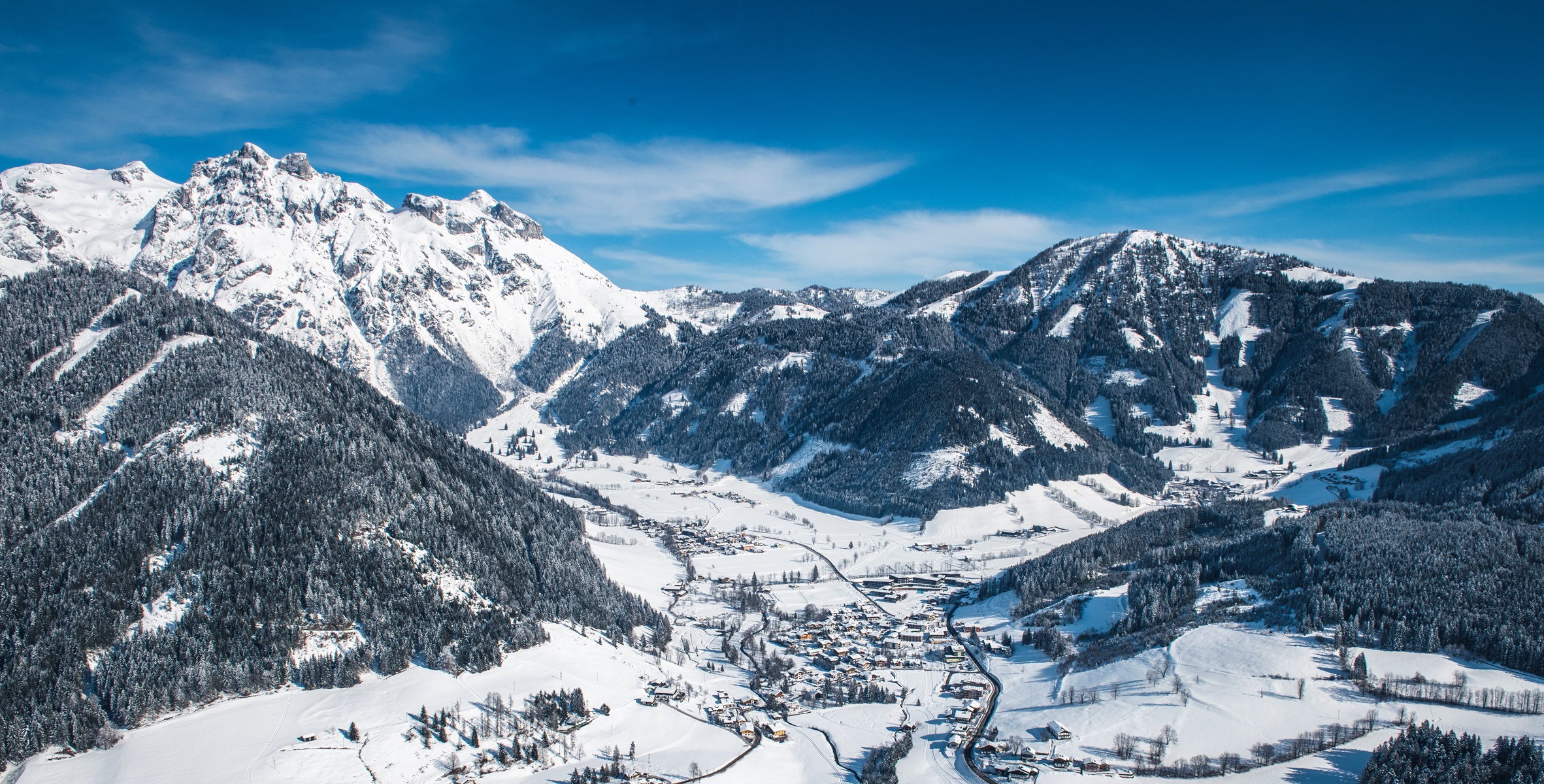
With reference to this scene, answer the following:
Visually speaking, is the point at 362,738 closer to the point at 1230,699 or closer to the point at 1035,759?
the point at 1035,759

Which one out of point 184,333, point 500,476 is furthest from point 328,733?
point 184,333

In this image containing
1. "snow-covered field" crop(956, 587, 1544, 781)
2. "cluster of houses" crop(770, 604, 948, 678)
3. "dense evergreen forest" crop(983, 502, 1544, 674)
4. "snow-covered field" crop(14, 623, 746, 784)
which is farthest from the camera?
"cluster of houses" crop(770, 604, 948, 678)

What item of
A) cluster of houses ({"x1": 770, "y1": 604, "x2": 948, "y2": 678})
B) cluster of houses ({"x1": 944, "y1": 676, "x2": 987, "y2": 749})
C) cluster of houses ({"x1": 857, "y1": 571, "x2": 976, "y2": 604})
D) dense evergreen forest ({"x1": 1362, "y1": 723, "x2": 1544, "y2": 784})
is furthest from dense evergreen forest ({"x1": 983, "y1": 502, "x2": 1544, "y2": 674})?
dense evergreen forest ({"x1": 1362, "y1": 723, "x2": 1544, "y2": 784})

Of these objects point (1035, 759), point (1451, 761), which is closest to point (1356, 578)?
point (1451, 761)

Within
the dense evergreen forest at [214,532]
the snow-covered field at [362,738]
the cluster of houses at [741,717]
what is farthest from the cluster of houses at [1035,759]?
the dense evergreen forest at [214,532]

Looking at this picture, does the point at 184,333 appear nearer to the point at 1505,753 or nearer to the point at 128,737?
A: the point at 128,737

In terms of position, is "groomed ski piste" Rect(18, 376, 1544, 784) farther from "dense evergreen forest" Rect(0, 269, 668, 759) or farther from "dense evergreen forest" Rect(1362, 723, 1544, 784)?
"dense evergreen forest" Rect(1362, 723, 1544, 784)

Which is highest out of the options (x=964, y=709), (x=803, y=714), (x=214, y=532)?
(x=214, y=532)

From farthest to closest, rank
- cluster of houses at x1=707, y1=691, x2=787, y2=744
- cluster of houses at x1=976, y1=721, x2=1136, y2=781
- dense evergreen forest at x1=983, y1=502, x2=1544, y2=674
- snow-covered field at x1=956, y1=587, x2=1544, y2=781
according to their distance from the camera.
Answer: dense evergreen forest at x1=983, y1=502, x2=1544, y2=674 → cluster of houses at x1=707, y1=691, x2=787, y2=744 → snow-covered field at x1=956, y1=587, x2=1544, y2=781 → cluster of houses at x1=976, y1=721, x2=1136, y2=781
